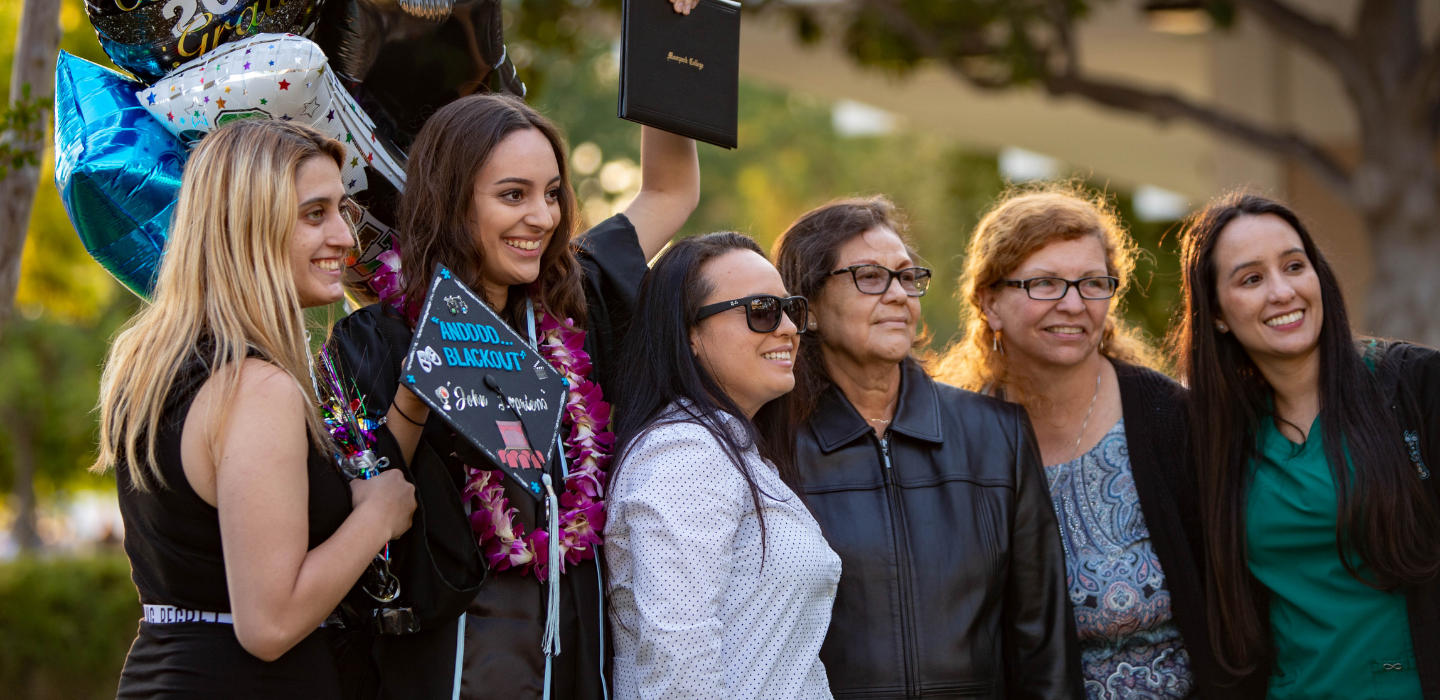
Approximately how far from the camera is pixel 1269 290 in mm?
3174

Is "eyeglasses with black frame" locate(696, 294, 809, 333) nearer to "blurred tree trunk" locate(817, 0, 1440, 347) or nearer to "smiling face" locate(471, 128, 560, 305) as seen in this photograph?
"smiling face" locate(471, 128, 560, 305)

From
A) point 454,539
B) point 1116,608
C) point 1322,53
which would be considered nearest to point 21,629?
point 454,539

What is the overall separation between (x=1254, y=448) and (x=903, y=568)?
1.07m

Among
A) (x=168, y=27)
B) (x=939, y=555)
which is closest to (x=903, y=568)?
(x=939, y=555)

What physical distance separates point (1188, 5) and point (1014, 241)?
319 inches

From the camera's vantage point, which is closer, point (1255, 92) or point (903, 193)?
point (1255, 92)

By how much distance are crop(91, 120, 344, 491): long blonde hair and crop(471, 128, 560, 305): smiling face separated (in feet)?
1.50

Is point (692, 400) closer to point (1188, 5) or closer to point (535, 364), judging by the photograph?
point (535, 364)

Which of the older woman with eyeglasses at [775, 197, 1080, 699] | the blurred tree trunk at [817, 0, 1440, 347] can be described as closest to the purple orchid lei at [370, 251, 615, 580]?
the older woman with eyeglasses at [775, 197, 1080, 699]

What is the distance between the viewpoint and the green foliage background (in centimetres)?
819

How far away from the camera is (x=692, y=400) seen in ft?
8.98

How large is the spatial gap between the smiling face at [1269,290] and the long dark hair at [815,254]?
2.81 ft

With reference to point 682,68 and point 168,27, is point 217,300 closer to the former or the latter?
point 168,27

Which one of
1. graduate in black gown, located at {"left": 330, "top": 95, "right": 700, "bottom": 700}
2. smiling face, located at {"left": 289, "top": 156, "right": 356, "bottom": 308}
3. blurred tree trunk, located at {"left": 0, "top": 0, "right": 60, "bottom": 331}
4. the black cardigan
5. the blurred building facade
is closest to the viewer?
smiling face, located at {"left": 289, "top": 156, "right": 356, "bottom": 308}
